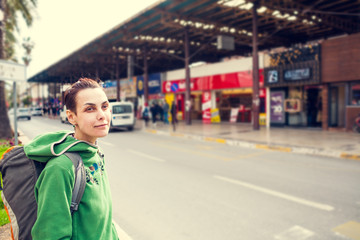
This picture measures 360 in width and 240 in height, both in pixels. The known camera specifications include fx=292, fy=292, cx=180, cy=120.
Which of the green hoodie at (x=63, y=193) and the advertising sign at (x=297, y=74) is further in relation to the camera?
the advertising sign at (x=297, y=74)

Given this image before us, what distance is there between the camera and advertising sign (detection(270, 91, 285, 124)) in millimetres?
18484

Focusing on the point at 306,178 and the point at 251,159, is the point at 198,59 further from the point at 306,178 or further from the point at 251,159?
the point at 306,178

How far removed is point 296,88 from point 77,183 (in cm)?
1844

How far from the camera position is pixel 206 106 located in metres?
23.8

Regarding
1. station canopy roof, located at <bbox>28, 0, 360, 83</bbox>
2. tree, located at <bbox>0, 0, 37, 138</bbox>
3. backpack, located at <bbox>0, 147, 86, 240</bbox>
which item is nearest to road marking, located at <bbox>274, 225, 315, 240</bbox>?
backpack, located at <bbox>0, 147, 86, 240</bbox>

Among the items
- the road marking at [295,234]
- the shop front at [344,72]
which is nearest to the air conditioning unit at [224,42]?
the shop front at [344,72]

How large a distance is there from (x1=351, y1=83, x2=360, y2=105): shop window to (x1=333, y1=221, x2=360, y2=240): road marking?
512 inches

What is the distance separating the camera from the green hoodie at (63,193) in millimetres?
1234

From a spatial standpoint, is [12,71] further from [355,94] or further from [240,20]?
[240,20]

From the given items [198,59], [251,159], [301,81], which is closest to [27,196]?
[251,159]

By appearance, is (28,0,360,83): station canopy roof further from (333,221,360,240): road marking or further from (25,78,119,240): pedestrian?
(25,78,119,240): pedestrian

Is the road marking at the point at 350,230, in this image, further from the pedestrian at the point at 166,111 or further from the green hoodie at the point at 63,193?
the pedestrian at the point at 166,111

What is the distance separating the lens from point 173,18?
18.6 m

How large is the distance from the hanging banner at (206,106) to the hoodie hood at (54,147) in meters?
22.3
